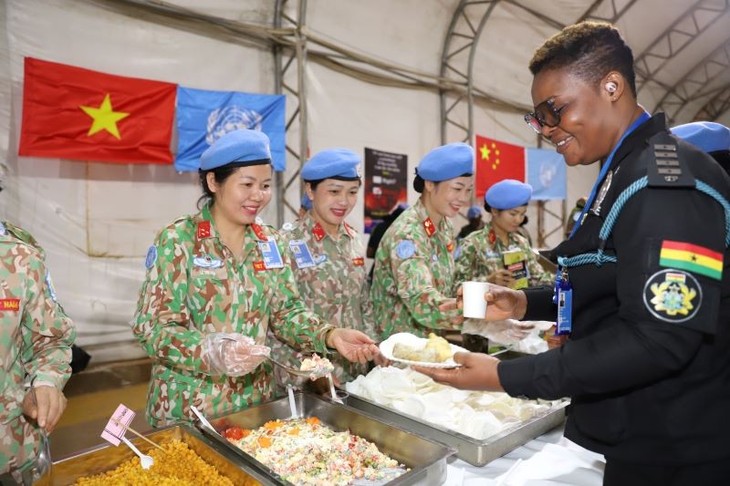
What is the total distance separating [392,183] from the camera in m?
7.00

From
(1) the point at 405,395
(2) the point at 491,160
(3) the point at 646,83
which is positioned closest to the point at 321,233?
(1) the point at 405,395

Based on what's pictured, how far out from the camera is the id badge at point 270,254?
1911 millimetres

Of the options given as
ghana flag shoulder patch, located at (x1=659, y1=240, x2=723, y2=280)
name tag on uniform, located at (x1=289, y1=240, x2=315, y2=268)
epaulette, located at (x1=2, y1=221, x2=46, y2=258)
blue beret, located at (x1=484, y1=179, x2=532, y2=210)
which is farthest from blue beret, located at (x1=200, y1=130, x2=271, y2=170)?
blue beret, located at (x1=484, y1=179, x2=532, y2=210)

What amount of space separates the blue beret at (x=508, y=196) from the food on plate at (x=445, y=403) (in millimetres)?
1916

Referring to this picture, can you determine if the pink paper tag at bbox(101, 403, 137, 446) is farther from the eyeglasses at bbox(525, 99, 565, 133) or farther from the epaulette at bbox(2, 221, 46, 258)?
the eyeglasses at bbox(525, 99, 565, 133)

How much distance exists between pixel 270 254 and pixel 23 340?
869 mm

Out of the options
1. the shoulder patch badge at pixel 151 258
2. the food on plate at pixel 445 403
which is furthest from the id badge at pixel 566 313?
the shoulder patch badge at pixel 151 258

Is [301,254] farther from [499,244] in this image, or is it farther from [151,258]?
[499,244]

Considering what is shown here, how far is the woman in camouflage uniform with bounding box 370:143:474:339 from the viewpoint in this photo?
95.7 inches

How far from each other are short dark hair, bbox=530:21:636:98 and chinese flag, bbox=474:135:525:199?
6.75 m

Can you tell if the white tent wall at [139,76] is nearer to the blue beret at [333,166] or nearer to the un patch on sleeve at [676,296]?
the blue beret at [333,166]

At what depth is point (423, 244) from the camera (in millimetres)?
2566

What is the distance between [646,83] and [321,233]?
1136cm

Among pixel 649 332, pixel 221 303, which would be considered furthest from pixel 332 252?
pixel 649 332
